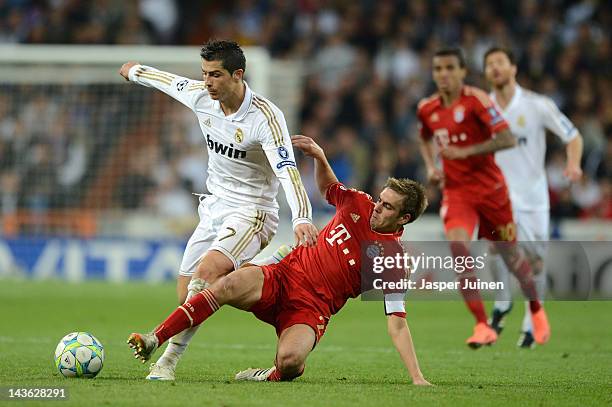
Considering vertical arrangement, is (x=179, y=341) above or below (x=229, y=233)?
below

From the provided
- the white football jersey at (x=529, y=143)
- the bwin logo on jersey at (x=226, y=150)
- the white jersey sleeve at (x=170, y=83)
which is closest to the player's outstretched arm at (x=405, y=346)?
the bwin logo on jersey at (x=226, y=150)

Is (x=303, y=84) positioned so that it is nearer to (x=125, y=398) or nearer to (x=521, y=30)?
(x=521, y=30)

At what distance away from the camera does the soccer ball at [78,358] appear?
7.01 metres

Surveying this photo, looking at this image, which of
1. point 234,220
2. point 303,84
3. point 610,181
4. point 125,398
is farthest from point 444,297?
point 125,398

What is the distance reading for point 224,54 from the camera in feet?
24.9

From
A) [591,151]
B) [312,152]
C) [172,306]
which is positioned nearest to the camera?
[312,152]

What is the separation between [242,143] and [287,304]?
117 centimetres

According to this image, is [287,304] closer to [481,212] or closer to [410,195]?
[410,195]

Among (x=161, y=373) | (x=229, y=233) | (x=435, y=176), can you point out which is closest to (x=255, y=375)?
(x=161, y=373)

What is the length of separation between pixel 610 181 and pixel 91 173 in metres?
8.29

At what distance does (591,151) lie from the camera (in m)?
18.0

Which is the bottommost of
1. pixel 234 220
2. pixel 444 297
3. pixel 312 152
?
pixel 444 297

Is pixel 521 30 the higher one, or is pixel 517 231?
pixel 521 30

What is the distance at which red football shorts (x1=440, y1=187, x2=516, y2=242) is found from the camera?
10.3 meters
